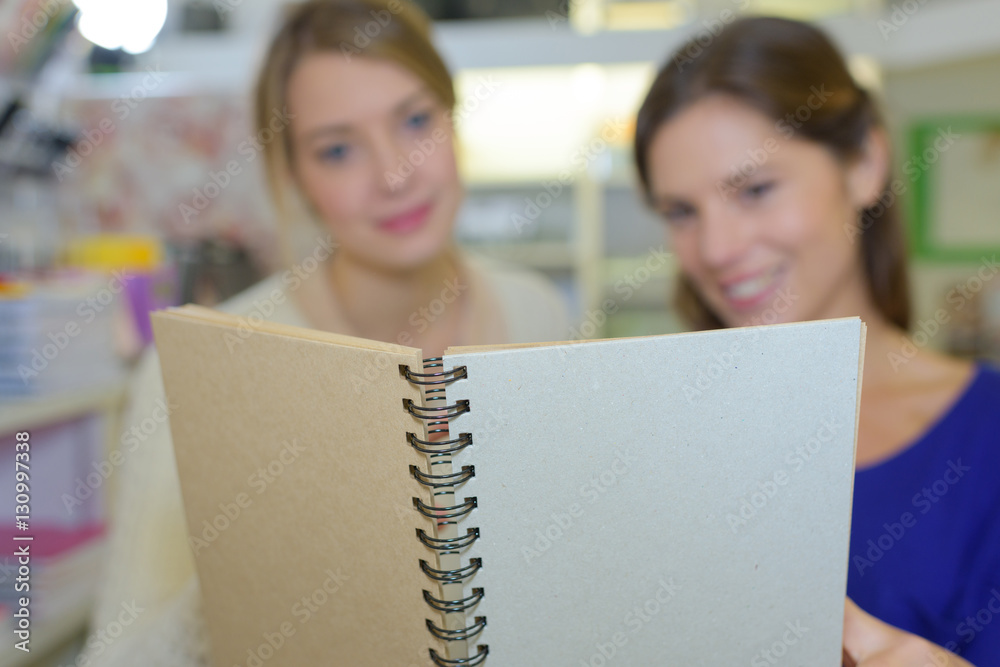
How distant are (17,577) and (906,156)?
2.36m

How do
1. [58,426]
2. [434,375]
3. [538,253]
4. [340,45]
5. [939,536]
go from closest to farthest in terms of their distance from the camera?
[434,375] → [939,536] → [340,45] → [58,426] → [538,253]

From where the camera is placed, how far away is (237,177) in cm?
182

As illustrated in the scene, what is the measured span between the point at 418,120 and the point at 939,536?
81 cm

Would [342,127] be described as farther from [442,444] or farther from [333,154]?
[442,444]

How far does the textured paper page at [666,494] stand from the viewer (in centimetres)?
41

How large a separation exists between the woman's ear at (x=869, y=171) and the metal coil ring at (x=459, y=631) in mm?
705

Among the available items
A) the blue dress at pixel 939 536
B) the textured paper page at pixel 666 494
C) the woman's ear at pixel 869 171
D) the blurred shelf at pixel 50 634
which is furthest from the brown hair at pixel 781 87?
the blurred shelf at pixel 50 634

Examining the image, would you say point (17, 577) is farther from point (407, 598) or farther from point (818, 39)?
point (818, 39)

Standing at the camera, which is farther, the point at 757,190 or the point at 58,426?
→ the point at 58,426

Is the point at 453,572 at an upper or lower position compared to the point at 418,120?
lower

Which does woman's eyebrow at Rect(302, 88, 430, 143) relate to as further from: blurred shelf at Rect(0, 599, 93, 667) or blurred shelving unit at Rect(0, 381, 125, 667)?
blurred shelf at Rect(0, 599, 93, 667)

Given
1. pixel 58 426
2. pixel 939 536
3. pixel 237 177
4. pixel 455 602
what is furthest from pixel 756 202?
pixel 237 177

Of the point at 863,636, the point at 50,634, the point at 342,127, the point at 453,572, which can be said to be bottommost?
the point at 50,634

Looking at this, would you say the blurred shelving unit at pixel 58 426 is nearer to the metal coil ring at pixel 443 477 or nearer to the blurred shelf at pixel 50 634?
the blurred shelf at pixel 50 634
